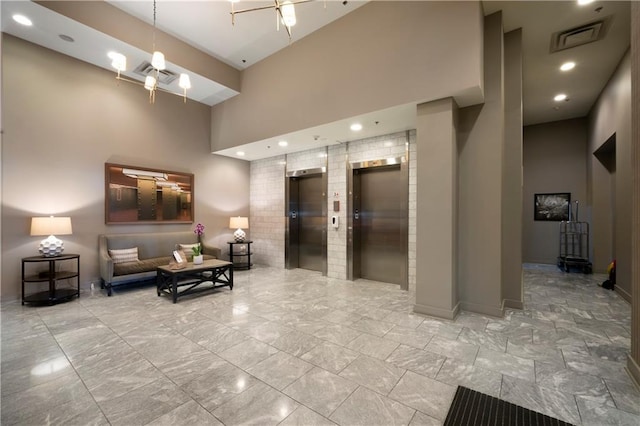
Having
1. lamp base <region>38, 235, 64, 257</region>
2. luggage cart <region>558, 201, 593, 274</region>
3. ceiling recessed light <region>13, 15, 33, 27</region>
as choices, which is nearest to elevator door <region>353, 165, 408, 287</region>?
luggage cart <region>558, 201, 593, 274</region>

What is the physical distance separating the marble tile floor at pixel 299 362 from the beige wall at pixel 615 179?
1.06 meters

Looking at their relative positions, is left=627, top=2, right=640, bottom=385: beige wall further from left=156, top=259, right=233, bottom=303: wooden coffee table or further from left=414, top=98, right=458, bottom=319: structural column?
left=156, top=259, right=233, bottom=303: wooden coffee table

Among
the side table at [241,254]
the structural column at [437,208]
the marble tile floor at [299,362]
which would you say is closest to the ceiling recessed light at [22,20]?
the marble tile floor at [299,362]

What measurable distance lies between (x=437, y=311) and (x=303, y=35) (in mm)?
4989

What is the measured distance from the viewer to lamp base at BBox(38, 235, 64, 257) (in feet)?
13.6

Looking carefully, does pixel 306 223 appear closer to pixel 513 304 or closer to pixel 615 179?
pixel 513 304

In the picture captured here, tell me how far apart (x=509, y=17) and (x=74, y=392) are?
20.9 feet

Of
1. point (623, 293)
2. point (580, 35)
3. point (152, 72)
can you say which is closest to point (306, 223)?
point (152, 72)

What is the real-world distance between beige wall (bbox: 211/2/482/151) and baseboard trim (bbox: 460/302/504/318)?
111 inches

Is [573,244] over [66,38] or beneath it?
beneath

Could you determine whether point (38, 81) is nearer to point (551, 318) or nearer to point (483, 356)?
point (483, 356)

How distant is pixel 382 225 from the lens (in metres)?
5.36

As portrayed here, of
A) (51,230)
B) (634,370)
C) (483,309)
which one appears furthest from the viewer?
(51,230)

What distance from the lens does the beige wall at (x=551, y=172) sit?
7191mm
